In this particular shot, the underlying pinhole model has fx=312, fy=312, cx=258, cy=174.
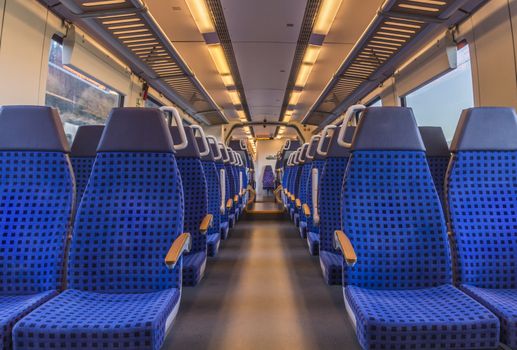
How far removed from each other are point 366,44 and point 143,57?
3.04 meters

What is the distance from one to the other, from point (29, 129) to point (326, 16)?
399 cm

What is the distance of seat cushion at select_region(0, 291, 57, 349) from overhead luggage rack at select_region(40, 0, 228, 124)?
2573 millimetres

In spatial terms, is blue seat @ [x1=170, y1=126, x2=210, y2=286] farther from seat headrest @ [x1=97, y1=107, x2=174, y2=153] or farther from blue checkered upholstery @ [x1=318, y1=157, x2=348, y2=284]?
blue checkered upholstery @ [x1=318, y1=157, x2=348, y2=284]

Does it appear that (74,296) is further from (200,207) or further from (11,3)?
(11,3)

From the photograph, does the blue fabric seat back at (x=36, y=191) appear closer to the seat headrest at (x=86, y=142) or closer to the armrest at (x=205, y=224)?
the armrest at (x=205, y=224)

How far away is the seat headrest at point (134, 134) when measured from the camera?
1.72 meters

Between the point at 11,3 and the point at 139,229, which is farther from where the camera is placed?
the point at 11,3

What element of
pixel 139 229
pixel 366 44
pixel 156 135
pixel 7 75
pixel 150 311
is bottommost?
pixel 150 311

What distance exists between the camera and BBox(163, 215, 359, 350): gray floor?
5.73 feet

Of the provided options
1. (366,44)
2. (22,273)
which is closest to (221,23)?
(366,44)

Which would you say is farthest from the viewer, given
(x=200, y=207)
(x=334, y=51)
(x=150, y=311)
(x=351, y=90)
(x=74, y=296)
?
(x=351, y=90)

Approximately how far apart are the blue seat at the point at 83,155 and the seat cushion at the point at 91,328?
1731mm

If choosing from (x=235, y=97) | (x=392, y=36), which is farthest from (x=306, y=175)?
(x=235, y=97)

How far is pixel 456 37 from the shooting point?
3977 mm
